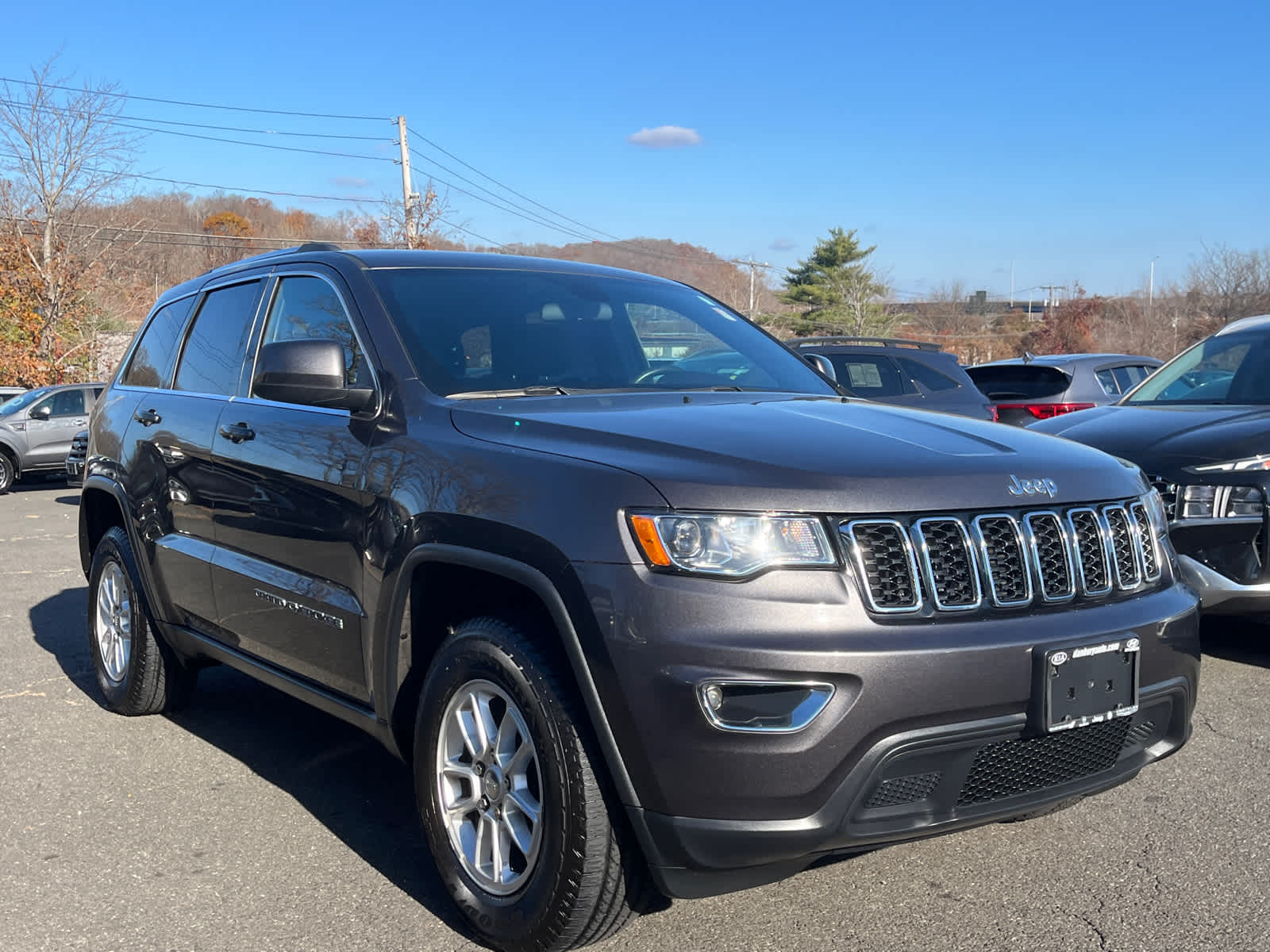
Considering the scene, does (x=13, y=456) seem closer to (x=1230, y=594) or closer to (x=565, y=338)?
(x=565, y=338)

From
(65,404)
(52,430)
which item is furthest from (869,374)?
(65,404)

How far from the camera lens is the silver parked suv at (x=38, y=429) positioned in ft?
60.4

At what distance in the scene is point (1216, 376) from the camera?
6602mm

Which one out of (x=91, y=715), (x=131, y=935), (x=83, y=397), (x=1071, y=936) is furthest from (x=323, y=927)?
(x=83, y=397)

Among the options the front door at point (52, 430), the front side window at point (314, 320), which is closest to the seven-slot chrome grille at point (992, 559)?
the front side window at point (314, 320)

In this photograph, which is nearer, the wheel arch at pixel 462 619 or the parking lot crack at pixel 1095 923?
the wheel arch at pixel 462 619

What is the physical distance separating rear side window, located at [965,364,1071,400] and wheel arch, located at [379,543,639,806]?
7951mm

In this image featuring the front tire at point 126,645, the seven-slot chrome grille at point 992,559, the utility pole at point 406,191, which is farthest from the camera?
the utility pole at point 406,191

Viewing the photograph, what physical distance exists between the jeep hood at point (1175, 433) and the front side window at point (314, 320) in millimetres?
3597

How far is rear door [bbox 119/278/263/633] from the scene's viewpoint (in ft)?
14.6

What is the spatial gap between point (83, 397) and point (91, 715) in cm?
1596

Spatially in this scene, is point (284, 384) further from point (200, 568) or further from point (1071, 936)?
point (1071, 936)

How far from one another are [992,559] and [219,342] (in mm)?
3204

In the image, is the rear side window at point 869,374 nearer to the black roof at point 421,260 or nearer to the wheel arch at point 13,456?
the black roof at point 421,260
